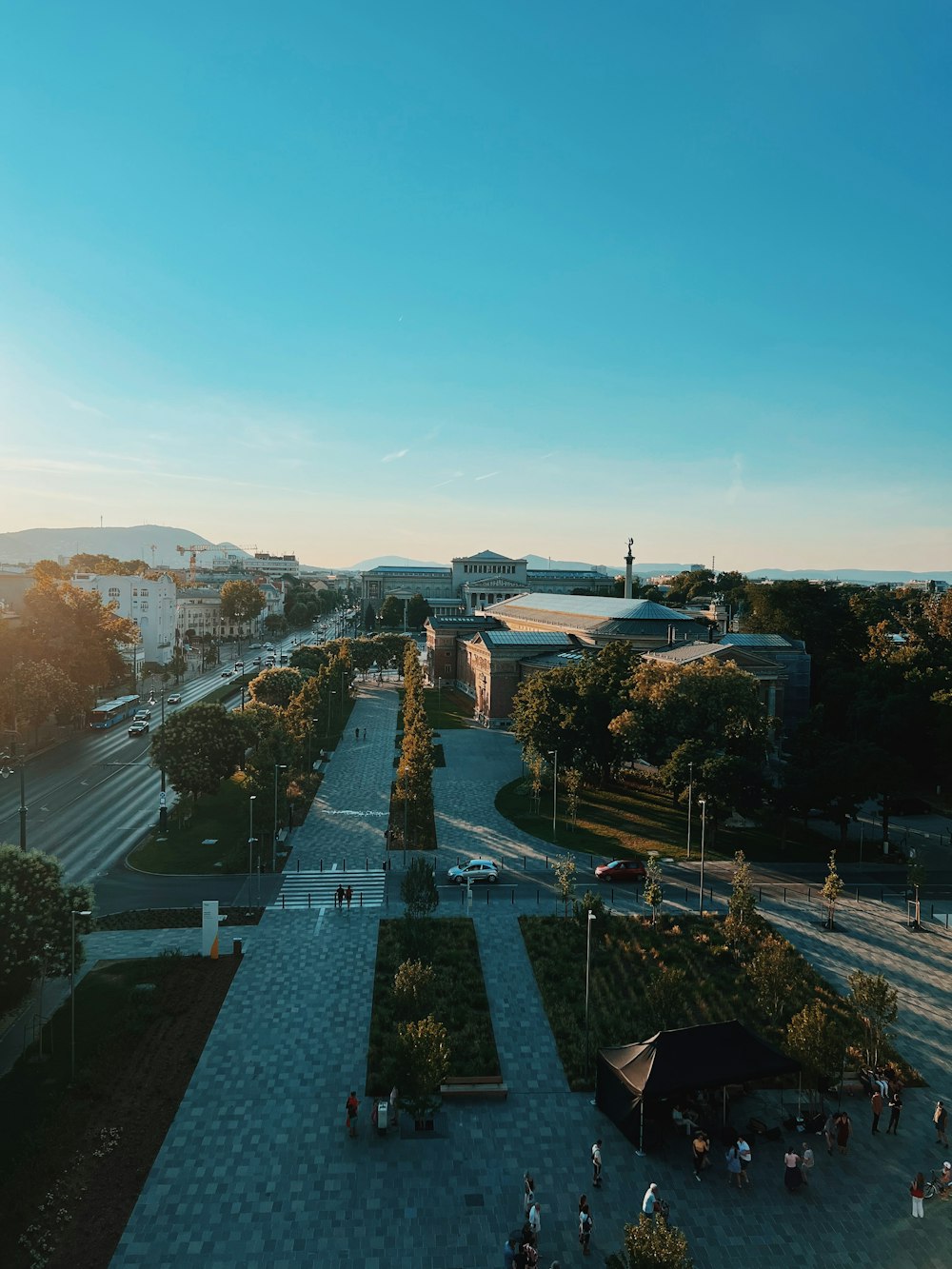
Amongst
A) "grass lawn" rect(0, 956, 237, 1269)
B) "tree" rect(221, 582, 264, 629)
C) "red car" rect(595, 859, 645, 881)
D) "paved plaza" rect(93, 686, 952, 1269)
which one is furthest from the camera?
"tree" rect(221, 582, 264, 629)

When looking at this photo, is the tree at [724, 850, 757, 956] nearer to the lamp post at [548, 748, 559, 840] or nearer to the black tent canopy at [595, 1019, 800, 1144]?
the black tent canopy at [595, 1019, 800, 1144]

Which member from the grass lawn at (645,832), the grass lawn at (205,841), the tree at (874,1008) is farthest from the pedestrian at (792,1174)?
the grass lawn at (205,841)

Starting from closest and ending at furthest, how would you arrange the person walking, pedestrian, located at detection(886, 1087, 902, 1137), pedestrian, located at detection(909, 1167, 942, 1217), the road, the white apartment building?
pedestrian, located at detection(909, 1167, 942, 1217) < the person walking < pedestrian, located at detection(886, 1087, 902, 1137) < the road < the white apartment building

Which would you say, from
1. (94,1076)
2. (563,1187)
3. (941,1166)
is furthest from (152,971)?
(941,1166)

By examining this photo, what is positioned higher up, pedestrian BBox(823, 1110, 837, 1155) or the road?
pedestrian BBox(823, 1110, 837, 1155)

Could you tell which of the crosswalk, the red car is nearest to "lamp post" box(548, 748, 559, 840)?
the red car

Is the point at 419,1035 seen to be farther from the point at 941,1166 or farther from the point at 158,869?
the point at 158,869

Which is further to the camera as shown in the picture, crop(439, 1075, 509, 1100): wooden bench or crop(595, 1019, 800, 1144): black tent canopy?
crop(439, 1075, 509, 1100): wooden bench
